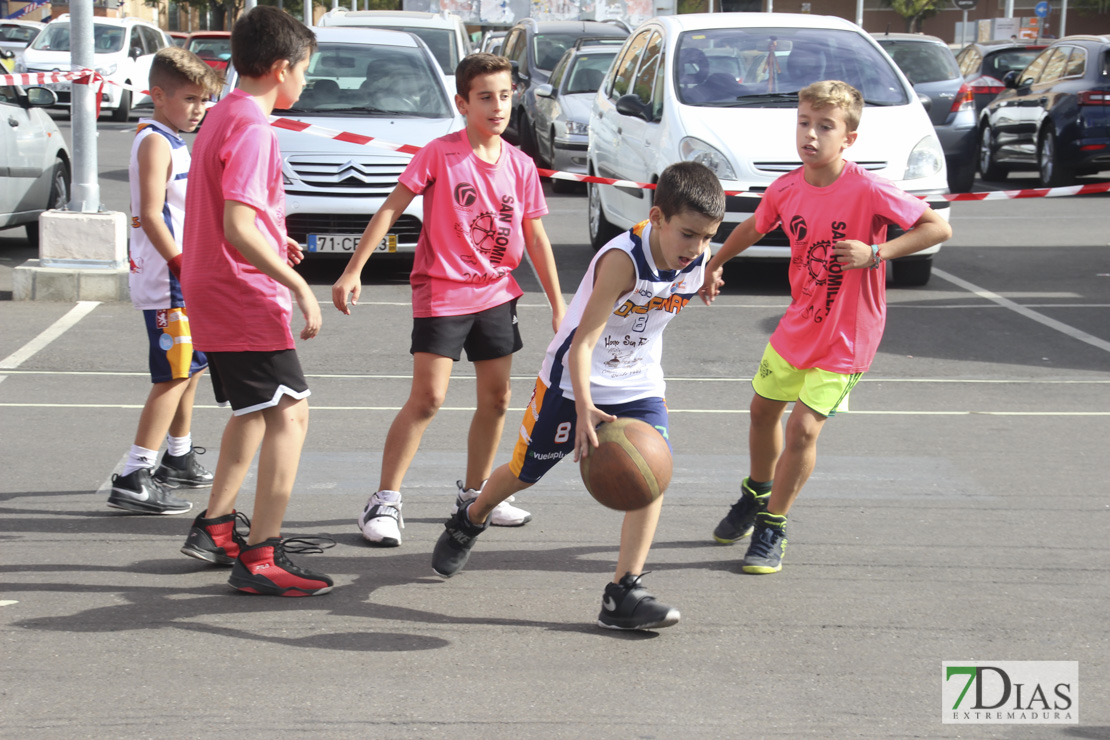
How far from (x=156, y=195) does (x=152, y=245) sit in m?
0.23

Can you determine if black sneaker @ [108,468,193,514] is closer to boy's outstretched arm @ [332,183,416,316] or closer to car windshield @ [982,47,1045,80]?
boy's outstretched arm @ [332,183,416,316]

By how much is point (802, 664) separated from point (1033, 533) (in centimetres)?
172

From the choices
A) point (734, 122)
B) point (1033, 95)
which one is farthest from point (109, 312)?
point (1033, 95)

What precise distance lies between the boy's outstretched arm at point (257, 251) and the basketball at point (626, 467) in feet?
3.18

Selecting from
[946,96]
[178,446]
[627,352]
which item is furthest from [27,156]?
[946,96]

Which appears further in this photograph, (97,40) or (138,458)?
(97,40)

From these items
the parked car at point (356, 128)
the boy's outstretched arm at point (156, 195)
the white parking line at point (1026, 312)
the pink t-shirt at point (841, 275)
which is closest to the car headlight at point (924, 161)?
the white parking line at point (1026, 312)

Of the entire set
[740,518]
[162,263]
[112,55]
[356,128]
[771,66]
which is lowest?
[740,518]

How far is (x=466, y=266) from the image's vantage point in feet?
16.8

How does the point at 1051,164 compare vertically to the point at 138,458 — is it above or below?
above

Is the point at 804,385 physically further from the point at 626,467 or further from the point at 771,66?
the point at 771,66

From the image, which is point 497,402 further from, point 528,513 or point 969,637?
point 969,637

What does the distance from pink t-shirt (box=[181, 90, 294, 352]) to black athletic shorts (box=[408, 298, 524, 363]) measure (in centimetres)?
75

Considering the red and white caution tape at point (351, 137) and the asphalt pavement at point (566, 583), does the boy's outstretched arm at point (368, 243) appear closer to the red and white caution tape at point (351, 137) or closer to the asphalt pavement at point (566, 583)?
the asphalt pavement at point (566, 583)
